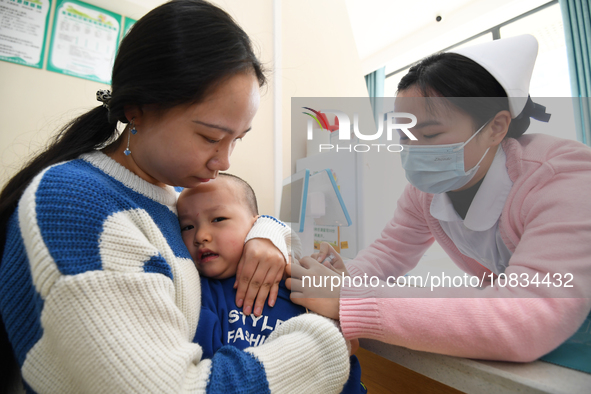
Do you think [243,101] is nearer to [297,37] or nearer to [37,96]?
[37,96]

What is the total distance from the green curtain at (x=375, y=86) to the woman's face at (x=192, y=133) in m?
0.28

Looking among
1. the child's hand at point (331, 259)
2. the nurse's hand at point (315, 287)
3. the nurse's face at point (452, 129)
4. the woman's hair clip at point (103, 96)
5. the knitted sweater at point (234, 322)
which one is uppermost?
the woman's hair clip at point (103, 96)

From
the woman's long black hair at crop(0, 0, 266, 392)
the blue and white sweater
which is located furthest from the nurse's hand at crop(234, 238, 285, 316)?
the woman's long black hair at crop(0, 0, 266, 392)

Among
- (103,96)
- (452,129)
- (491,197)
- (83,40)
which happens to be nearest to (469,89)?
(452,129)

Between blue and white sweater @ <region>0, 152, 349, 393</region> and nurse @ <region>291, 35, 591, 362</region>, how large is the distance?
16 cm

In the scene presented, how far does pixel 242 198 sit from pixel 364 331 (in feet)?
1.80

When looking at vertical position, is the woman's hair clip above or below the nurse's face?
above

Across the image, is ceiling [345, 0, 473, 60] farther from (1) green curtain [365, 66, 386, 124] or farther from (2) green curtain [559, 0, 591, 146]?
(2) green curtain [559, 0, 591, 146]

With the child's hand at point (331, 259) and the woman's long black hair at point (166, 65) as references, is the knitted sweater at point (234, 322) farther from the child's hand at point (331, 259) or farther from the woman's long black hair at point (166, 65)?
the woman's long black hair at point (166, 65)

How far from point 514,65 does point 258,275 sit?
2.15 feet

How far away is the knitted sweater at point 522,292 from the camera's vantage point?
40 cm

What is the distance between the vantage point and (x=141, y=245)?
1.66 feet

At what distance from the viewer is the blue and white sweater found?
417 mm

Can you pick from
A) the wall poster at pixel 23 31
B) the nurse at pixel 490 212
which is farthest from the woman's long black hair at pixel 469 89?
the wall poster at pixel 23 31
